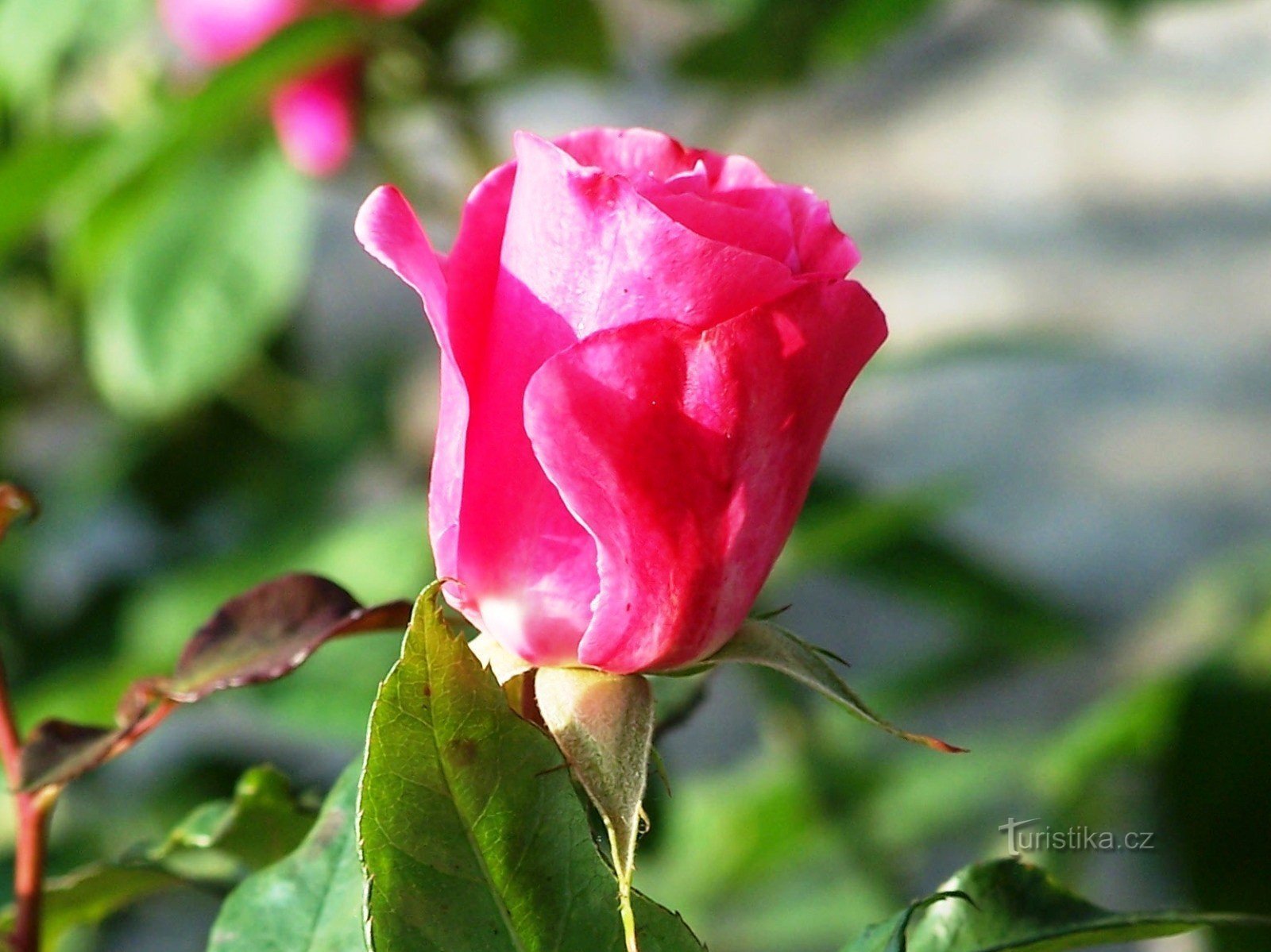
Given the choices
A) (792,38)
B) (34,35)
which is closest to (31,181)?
(34,35)

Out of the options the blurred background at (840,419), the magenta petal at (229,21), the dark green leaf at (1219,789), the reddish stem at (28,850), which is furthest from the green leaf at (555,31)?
the reddish stem at (28,850)

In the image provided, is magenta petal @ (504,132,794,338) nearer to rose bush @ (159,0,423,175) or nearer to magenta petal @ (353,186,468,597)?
magenta petal @ (353,186,468,597)

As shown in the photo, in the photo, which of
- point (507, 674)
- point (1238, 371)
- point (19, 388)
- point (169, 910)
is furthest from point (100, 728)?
point (1238, 371)

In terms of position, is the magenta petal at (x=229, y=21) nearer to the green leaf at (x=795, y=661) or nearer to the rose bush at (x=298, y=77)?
the rose bush at (x=298, y=77)

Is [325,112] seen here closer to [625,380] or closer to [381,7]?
[381,7]

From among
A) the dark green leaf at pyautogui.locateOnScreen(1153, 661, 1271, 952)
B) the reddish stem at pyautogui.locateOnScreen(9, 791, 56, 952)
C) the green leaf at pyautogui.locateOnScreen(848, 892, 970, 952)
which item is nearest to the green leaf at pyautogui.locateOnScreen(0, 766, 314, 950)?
the reddish stem at pyautogui.locateOnScreen(9, 791, 56, 952)

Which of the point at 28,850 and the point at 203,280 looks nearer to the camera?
the point at 28,850

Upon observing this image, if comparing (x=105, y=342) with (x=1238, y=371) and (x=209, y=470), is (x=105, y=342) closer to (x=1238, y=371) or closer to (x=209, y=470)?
(x=209, y=470)
